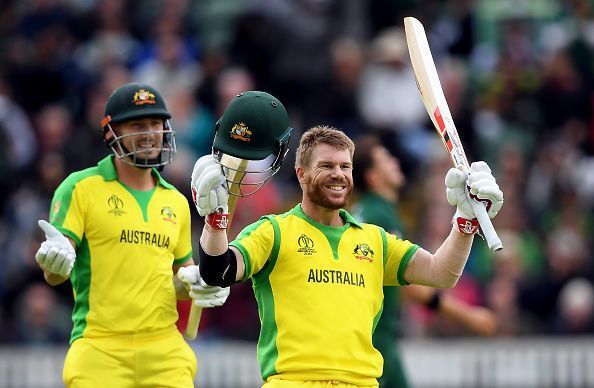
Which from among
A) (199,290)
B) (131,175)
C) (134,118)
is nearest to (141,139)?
(134,118)

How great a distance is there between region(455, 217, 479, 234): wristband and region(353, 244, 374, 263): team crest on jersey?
486mm

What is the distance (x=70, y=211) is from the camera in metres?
7.95

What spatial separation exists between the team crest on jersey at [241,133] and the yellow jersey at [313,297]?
0.55 meters

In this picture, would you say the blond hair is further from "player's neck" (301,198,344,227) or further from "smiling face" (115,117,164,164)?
"smiling face" (115,117,164,164)

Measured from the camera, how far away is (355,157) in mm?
9930

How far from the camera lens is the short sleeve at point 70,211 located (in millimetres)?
7891

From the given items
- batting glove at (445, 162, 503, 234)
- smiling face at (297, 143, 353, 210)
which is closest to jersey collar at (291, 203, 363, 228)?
smiling face at (297, 143, 353, 210)

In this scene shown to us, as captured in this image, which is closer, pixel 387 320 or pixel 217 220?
pixel 217 220

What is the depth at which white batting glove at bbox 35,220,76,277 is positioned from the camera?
294 inches

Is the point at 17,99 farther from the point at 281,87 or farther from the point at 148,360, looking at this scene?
the point at 148,360

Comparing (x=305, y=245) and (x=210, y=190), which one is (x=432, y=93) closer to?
(x=305, y=245)

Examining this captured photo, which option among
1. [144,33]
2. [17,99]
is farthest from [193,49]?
[17,99]

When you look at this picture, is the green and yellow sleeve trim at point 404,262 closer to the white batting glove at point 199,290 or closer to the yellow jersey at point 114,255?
the white batting glove at point 199,290

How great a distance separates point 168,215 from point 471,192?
2215mm
